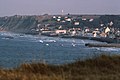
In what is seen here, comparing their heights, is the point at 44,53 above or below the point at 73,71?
below

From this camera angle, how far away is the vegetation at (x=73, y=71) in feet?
28.0

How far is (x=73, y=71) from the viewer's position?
31.8ft

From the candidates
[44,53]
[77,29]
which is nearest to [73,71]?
[44,53]

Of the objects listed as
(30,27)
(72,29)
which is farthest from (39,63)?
Result: (30,27)

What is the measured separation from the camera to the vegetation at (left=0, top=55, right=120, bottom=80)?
8531mm

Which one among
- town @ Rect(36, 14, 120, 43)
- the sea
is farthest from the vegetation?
town @ Rect(36, 14, 120, 43)

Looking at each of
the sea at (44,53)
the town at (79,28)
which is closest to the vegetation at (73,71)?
the sea at (44,53)

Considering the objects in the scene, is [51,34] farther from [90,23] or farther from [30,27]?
[90,23]

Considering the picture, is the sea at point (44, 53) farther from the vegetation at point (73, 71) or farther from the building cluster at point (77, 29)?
the building cluster at point (77, 29)

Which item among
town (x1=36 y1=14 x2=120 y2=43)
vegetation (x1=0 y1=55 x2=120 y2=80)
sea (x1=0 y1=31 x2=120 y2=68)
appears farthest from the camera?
town (x1=36 y1=14 x2=120 y2=43)

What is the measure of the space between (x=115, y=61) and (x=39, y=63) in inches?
73.8

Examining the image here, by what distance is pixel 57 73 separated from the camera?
941 cm

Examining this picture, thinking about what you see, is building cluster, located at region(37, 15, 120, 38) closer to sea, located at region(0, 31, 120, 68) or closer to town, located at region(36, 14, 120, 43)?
town, located at region(36, 14, 120, 43)

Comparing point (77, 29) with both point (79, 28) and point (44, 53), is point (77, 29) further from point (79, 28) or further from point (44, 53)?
point (44, 53)
